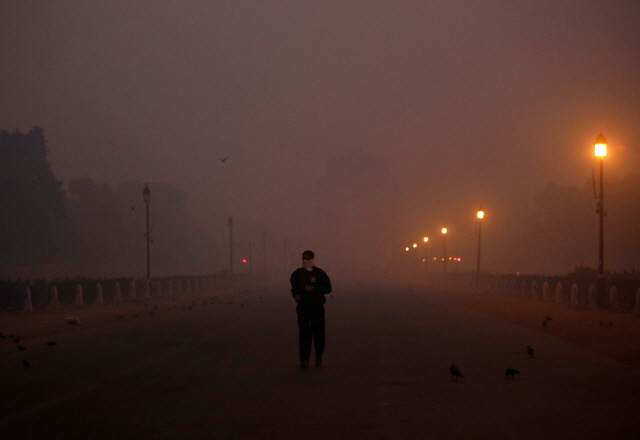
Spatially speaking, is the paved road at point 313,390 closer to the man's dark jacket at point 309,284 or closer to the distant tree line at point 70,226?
the man's dark jacket at point 309,284

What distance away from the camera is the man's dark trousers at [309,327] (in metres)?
11.3

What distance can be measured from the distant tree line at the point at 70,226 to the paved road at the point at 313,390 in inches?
2495

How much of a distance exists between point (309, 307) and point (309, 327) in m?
0.33

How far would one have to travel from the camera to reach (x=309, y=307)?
11.4 metres

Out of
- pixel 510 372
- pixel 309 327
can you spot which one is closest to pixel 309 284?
pixel 309 327

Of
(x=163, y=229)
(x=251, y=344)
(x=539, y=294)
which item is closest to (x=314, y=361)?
(x=251, y=344)

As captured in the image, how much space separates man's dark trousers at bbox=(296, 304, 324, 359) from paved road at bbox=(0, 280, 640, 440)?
35 cm

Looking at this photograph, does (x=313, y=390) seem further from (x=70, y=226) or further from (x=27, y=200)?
(x=70, y=226)

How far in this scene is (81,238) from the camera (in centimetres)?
8981

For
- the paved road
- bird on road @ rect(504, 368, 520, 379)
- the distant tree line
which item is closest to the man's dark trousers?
the paved road

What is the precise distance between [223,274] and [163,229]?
225 ft

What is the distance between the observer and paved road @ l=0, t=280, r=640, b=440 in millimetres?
6922

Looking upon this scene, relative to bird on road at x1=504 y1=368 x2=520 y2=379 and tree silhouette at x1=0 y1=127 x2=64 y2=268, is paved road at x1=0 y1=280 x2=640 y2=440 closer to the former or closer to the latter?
bird on road at x1=504 y1=368 x2=520 y2=379

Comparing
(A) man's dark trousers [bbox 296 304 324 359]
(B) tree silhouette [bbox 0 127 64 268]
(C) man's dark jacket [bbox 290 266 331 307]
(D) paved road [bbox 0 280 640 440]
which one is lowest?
(D) paved road [bbox 0 280 640 440]
